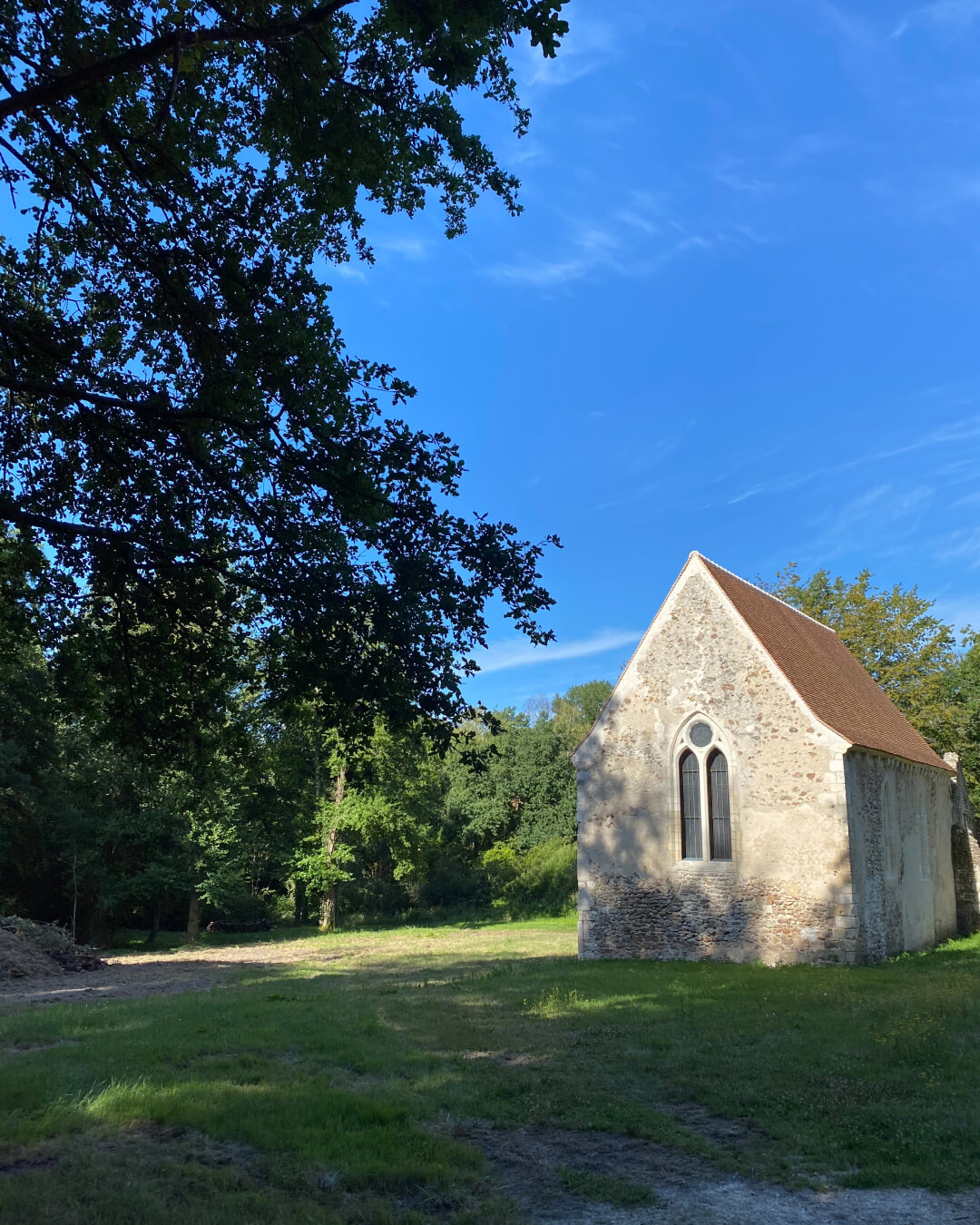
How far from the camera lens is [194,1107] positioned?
7332mm

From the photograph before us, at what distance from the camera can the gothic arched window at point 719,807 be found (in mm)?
19859

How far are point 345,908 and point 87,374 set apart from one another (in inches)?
1475

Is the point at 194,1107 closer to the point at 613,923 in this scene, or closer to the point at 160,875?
the point at 613,923

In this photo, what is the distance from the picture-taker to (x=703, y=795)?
66.3 feet

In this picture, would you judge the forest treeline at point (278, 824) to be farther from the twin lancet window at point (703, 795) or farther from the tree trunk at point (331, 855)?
the twin lancet window at point (703, 795)

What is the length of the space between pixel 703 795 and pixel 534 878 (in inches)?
918

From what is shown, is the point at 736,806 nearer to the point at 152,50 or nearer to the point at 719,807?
the point at 719,807

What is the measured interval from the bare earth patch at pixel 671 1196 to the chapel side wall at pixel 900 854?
43.8 feet

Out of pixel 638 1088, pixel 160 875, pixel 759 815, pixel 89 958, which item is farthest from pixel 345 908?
pixel 638 1088

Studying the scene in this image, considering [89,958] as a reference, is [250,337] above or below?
above

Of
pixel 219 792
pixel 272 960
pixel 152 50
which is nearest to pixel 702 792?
pixel 272 960

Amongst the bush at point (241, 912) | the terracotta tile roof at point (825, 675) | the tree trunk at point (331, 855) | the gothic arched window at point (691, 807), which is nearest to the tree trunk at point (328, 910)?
the tree trunk at point (331, 855)

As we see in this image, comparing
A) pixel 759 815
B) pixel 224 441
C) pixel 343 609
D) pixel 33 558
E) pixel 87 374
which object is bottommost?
pixel 759 815

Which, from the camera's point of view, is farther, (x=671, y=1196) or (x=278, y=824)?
(x=278, y=824)
